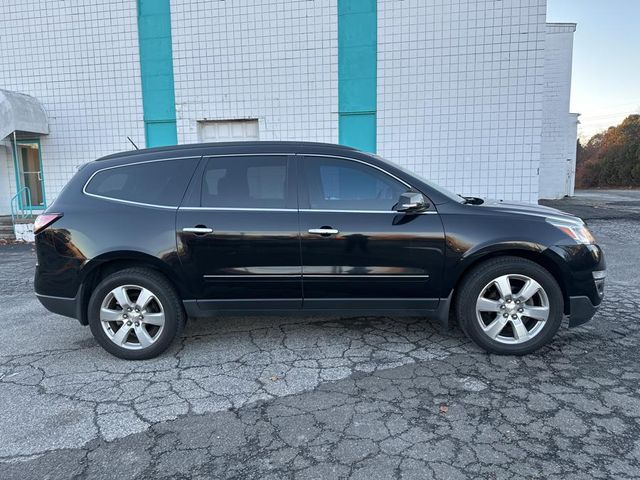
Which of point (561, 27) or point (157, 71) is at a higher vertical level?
point (561, 27)

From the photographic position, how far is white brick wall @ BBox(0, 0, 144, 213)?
10.4 meters

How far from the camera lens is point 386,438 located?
257 cm

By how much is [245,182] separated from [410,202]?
56.7 inches

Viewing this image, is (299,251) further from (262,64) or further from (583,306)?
(262,64)

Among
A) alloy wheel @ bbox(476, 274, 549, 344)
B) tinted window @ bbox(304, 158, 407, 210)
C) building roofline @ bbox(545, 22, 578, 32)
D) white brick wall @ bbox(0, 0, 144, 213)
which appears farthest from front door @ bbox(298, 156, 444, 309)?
building roofline @ bbox(545, 22, 578, 32)

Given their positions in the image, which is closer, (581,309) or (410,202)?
(410,202)

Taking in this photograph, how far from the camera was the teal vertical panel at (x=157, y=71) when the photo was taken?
33.6 feet

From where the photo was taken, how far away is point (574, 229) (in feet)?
11.8

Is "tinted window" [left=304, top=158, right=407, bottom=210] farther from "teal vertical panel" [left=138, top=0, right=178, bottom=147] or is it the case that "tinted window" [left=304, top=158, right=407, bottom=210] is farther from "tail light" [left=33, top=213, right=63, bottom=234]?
"teal vertical panel" [left=138, top=0, right=178, bottom=147]

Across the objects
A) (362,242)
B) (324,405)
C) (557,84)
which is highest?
(557,84)

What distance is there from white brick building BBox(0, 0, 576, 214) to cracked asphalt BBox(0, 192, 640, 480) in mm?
6436

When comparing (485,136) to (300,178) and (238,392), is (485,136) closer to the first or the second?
(300,178)

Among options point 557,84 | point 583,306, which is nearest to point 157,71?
point 583,306

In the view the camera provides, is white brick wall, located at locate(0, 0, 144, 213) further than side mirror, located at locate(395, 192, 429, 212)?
Yes
